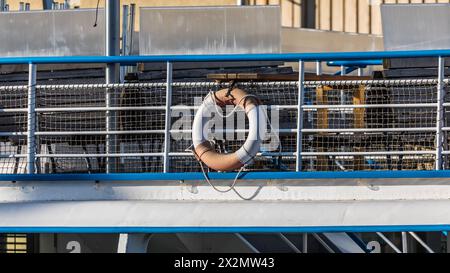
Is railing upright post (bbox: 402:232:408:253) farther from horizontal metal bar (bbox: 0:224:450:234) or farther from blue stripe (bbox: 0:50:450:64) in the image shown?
blue stripe (bbox: 0:50:450:64)

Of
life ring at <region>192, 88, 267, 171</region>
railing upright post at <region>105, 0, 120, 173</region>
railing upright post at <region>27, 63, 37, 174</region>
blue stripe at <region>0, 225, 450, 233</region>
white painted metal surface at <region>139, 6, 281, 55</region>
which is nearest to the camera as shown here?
blue stripe at <region>0, 225, 450, 233</region>

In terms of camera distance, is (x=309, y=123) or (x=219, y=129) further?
(x=309, y=123)

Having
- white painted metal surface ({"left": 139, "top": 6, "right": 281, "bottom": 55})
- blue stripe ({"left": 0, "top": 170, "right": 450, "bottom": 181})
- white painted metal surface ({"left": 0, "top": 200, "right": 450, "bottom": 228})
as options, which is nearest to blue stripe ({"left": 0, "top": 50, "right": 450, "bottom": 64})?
blue stripe ({"left": 0, "top": 170, "right": 450, "bottom": 181})

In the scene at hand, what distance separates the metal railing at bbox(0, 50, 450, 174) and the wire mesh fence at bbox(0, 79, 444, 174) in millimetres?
10

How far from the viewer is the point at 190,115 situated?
6938 millimetres

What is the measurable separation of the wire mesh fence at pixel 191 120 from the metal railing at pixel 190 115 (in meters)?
0.01

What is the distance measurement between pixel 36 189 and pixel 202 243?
4.55ft

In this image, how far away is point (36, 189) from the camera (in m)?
6.78

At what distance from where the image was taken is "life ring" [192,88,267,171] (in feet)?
21.3

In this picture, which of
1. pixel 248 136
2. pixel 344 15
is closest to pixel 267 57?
pixel 248 136

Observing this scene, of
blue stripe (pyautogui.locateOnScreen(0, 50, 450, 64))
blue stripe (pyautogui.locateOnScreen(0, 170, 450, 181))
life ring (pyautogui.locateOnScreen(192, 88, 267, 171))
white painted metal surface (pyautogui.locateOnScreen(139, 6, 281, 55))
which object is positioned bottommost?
blue stripe (pyautogui.locateOnScreen(0, 170, 450, 181))

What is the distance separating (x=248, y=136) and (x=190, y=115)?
610 millimetres
